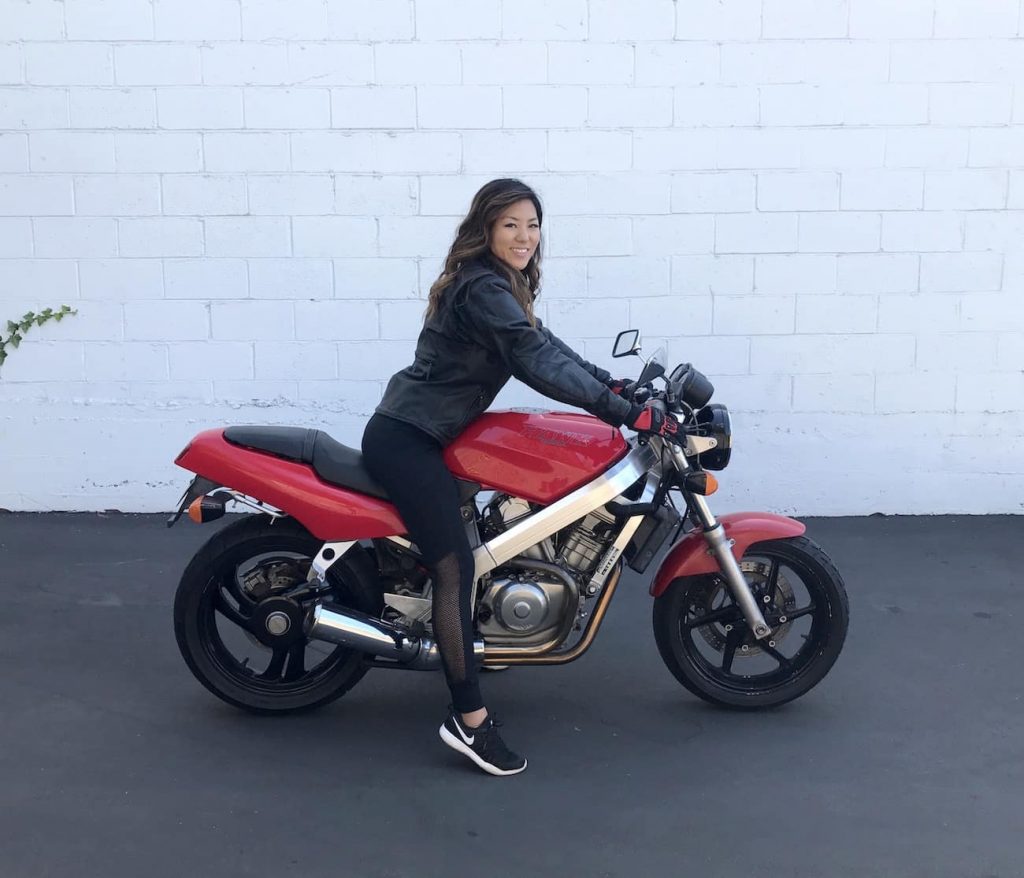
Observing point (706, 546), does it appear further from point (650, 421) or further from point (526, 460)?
point (526, 460)

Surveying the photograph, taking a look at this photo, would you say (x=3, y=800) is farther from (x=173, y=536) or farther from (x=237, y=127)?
(x=237, y=127)

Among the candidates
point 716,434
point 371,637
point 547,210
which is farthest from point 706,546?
point 547,210

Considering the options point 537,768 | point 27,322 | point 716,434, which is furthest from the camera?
point 27,322

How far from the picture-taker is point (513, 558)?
4.03m

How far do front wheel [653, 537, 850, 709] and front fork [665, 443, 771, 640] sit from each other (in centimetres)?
8

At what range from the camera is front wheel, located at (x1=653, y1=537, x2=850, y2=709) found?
419 centimetres

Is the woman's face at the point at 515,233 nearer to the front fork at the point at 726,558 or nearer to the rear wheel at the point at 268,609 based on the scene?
the front fork at the point at 726,558

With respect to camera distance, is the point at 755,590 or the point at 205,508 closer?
the point at 205,508

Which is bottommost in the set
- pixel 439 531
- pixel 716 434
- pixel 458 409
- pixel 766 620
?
pixel 766 620

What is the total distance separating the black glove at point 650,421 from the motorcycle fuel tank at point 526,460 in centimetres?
26

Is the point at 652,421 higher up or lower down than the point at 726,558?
higher up

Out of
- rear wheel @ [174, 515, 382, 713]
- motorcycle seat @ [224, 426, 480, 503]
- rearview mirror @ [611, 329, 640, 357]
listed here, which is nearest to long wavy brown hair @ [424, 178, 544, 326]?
rearview mirror @ [611, 329, 640, 357]

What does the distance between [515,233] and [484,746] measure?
65.1 inches

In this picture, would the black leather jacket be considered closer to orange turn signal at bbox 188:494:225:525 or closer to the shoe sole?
orange turn signal at bbox 188:494:225:525
